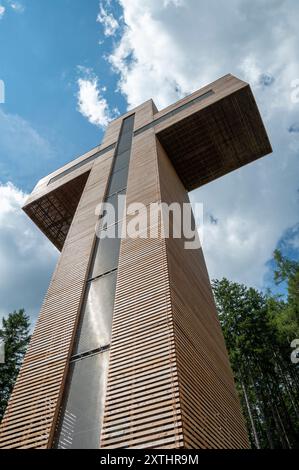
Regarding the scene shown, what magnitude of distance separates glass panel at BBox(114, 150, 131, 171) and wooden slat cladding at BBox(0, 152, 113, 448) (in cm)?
306

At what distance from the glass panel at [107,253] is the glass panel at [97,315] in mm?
292

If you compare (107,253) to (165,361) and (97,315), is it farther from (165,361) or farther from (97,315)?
(165,361)

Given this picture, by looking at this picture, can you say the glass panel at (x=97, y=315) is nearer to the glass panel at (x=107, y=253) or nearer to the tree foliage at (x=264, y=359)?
the glass panel at (x=107, y=253)

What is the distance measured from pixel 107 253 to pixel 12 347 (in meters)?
12.0

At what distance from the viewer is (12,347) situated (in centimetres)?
1675

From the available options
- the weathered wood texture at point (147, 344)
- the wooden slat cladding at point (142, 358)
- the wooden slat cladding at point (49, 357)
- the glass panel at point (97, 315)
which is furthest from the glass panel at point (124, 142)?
the glass panel at point (97, 315)

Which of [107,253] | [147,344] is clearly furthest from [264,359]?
[147,344]

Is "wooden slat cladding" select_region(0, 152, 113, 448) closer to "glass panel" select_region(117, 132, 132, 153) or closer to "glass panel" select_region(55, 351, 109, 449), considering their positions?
"glass panel" select_region(55, 351, 109, 449)

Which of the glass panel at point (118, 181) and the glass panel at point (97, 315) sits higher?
the glass panel at point (118, 181)

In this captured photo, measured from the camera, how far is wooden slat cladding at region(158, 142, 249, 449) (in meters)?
4.48

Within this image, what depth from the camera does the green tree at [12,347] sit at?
1538 centimetres

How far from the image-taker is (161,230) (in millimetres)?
7344
